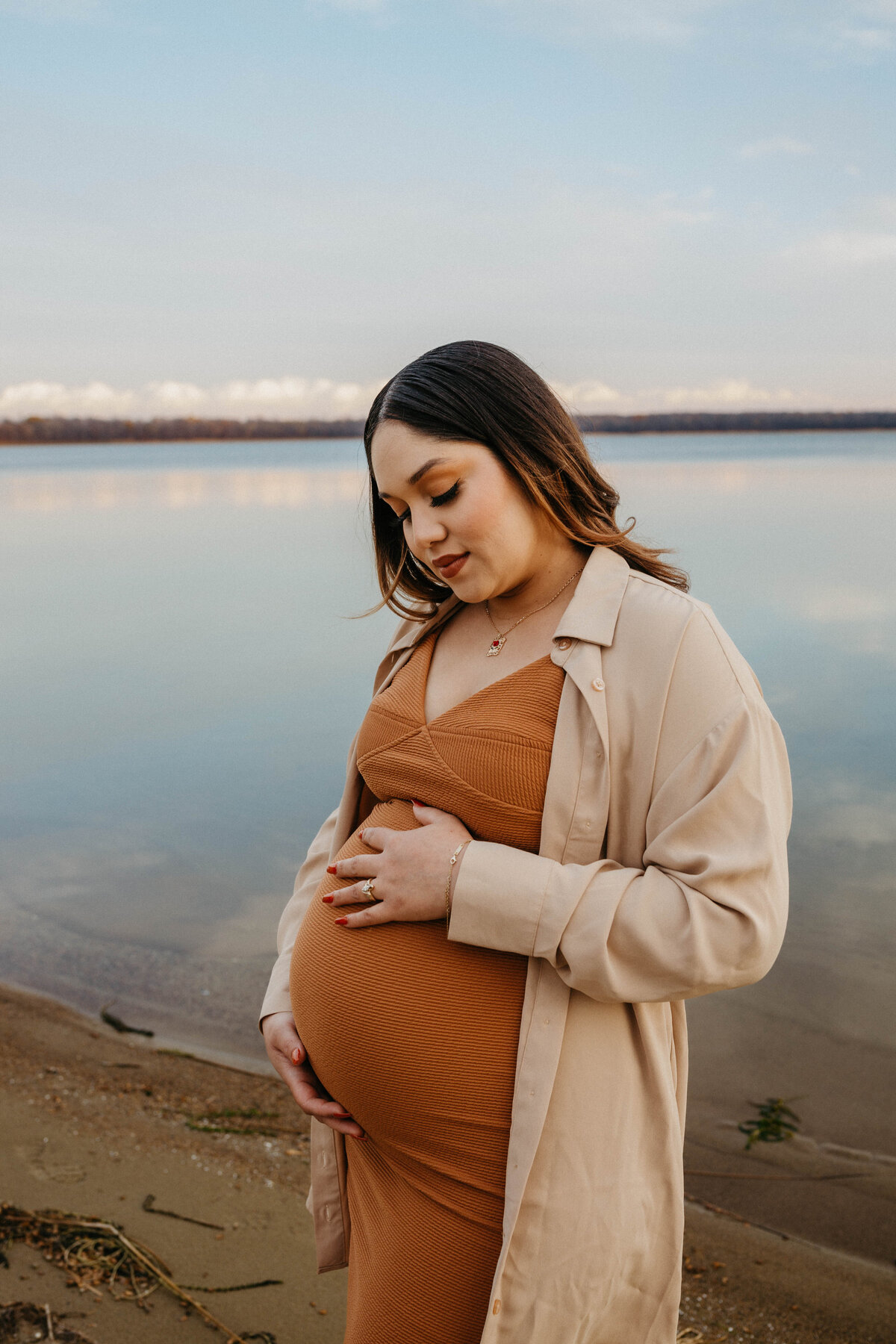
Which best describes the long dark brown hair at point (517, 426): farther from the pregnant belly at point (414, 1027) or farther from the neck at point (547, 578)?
the pregnant belly at point (414, 1027)

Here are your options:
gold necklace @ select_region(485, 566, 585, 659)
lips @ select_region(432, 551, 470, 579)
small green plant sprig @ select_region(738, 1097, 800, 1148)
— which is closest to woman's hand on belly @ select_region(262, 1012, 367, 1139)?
gold necklace @ select_region(485, 566, 585, 659)

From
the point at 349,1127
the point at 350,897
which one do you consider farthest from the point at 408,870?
the point at 349,1127

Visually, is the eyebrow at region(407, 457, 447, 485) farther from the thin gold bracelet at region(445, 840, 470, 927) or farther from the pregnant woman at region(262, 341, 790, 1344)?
the thin gold bracelet at region(445, 840, 470, 927)

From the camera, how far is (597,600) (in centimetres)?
154

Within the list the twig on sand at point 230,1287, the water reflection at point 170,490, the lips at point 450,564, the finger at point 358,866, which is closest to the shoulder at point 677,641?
the lips at point 450,564

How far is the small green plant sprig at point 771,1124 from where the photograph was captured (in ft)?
12.6

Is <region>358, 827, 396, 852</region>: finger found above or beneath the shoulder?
beneath

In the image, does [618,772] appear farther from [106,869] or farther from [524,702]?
[106,869]

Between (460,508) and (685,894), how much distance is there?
68 cm

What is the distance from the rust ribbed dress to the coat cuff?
0.09 metres

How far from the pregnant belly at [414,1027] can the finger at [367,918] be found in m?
0.01

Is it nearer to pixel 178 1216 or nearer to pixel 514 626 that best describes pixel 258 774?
pixel 178 1216

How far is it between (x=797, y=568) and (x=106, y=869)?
14392 millimetres

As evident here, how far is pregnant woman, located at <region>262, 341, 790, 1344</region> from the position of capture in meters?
1.36
